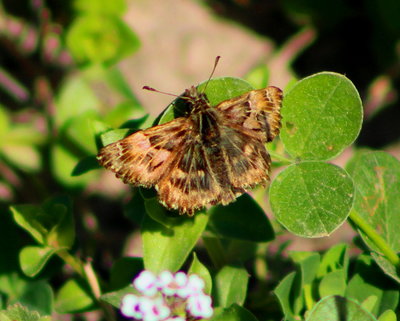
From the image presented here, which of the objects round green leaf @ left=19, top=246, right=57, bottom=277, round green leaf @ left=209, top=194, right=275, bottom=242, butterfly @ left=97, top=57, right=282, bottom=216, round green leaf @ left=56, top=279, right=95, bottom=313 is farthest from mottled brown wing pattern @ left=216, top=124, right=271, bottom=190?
round green leaf @ left=56, top=279, right=95, bottom=313

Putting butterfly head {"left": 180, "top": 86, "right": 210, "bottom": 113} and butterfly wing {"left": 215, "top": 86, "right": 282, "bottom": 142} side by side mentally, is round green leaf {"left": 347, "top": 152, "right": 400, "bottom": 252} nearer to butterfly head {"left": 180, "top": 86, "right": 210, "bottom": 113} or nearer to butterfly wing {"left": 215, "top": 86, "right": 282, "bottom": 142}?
butterfly wing {"left": 215, "top": 86, "right": 282, "bottom": 142}

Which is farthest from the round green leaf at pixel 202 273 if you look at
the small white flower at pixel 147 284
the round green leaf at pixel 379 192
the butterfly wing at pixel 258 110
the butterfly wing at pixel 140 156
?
the round green leaf at pixel 379 192

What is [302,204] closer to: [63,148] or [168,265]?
[168,265]

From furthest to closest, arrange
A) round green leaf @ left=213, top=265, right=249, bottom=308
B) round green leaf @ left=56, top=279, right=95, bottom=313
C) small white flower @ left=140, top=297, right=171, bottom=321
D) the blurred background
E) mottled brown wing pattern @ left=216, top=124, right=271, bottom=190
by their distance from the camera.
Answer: the blurred background, round green leaf @ left=56, top=279, right=95, bottom=313, round green leaf @ left=213, top=265, right=249, bottom=308, mottled brown wing pattern @ left=216, top=124, right=271, bottom=190, small white flower @ left=140, top=297, right=171, bottom=321

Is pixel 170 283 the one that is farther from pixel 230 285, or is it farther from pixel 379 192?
pixel 379 192

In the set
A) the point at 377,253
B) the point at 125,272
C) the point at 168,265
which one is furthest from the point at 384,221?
the point at 125,272

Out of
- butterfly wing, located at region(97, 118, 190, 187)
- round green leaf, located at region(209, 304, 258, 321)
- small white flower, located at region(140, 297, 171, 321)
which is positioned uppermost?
butterfly wing, located at region(97, 118, 190, 187)

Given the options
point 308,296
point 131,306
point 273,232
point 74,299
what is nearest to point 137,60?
point 74,299
